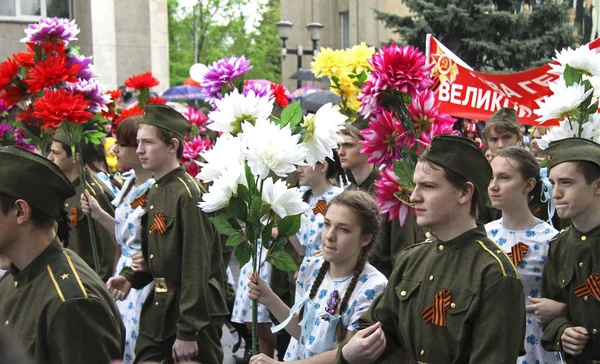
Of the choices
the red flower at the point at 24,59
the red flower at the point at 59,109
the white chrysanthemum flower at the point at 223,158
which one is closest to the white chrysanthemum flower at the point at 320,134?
the white chrysanthemum flower at the point at 223,158

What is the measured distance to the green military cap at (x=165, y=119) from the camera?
234 inches

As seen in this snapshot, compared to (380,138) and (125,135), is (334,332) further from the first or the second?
(125,135)

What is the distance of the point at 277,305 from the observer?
168 inches

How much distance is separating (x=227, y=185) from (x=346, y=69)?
9.42 feet

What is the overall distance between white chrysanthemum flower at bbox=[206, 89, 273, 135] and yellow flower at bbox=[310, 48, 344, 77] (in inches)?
A: 96.1

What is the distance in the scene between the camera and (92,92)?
6.77 meters

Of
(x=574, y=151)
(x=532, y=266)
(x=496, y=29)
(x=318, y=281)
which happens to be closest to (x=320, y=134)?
(x=318, y=281)

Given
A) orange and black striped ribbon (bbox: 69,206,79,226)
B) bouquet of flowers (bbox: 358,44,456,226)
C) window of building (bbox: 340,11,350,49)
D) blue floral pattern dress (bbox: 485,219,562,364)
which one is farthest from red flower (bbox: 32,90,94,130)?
window of building (bbox: 340,11,350,49)

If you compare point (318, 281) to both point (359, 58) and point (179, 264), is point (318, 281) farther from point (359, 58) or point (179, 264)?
point (359, 58)

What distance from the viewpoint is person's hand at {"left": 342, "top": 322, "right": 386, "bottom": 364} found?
364 cm

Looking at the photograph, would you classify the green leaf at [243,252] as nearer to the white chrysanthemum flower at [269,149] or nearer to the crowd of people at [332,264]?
the crowd of people at [332,264]

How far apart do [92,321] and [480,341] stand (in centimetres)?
159

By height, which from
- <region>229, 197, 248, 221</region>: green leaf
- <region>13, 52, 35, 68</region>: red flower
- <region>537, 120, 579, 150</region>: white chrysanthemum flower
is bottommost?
<region>229, 197, 248, 221</region>: green leaf

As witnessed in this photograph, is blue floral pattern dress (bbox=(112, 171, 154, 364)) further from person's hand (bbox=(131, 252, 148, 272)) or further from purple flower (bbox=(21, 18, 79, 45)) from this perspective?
purple flower (bbox=(21, 18, 79, 45))
